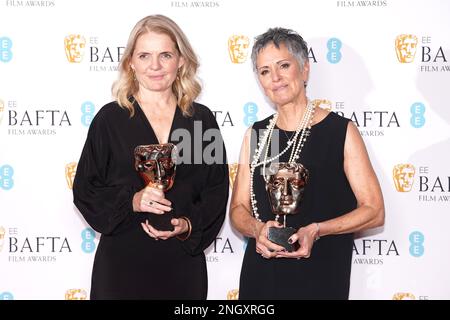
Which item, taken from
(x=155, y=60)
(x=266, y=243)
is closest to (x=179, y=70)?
(x=155, y=60)

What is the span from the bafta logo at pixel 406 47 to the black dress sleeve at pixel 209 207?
1.04m

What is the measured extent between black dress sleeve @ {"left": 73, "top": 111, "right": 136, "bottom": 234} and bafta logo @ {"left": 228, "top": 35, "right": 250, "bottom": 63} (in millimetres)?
872

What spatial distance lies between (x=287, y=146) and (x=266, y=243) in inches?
16.0

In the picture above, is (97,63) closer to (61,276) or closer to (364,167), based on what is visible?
(61,276)

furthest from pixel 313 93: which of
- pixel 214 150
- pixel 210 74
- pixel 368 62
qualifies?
pixel 214 150

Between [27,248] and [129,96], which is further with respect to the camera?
[27,248]

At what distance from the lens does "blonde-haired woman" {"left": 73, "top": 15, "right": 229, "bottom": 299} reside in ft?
7.94

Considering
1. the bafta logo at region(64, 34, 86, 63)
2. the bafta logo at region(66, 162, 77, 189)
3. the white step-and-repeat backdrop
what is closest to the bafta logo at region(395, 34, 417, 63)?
the white step-and-repeat backdrop

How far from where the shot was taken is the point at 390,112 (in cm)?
306

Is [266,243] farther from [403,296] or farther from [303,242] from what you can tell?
[403,296]

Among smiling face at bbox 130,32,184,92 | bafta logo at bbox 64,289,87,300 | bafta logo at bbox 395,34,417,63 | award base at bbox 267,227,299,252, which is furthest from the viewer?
bafta logo at bbox 64,289,87,300

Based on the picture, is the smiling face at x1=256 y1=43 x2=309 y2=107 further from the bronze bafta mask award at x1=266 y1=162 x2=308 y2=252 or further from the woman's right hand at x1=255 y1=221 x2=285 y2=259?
the woman's right hand at x1=255 y1=221 x2=285 y2=259

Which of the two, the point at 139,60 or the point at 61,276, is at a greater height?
the point at 139,60
